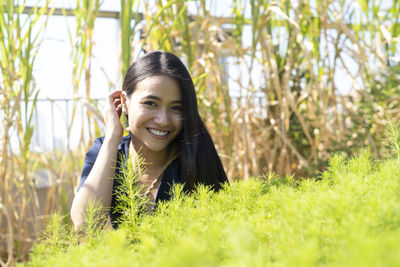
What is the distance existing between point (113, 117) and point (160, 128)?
0.20 m

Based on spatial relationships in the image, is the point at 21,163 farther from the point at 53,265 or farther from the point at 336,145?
the point at 336,145

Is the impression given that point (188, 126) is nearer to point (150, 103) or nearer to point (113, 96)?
point (150, 103)

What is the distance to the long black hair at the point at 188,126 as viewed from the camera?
128cm

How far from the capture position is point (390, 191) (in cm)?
32

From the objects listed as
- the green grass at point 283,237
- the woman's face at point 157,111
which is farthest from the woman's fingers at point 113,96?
the green grass at point 283,237

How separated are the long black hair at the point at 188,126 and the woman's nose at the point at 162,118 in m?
0.06

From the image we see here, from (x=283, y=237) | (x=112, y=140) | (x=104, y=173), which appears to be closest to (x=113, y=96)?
(x=112, y=140)

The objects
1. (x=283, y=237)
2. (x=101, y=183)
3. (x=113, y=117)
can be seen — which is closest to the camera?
(x=283, y=237)

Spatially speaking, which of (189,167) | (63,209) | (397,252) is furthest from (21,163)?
(397,252)

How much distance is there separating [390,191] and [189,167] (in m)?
0.98

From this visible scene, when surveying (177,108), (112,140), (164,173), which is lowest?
(164,173)

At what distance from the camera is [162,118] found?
4.07 ft

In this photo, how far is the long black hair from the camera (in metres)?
1.28

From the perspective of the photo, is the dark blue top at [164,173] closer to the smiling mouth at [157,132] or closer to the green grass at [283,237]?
the smiling mouth at [157,132]
